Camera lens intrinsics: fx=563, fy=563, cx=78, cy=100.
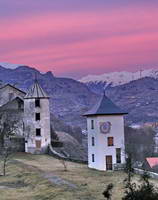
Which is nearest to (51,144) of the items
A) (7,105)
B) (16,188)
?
(7,105)

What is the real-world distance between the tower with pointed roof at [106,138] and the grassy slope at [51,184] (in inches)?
81.4

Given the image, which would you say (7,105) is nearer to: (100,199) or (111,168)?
(111,168)

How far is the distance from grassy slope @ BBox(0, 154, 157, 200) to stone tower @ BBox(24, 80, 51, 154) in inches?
350

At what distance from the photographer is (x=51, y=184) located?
4716 centimetres

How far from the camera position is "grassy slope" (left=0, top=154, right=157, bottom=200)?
41906 millimetres

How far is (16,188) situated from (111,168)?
18720mm

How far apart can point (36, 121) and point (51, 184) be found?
118 feet

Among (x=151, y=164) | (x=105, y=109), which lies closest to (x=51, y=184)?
(x=105, y=109)

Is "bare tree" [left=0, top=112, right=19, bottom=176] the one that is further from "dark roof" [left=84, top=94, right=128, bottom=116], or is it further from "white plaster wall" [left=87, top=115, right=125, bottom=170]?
"dark roof" [left=84, top=94, right=128, bottom=116]

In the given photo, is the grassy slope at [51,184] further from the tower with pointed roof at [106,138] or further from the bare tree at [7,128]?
the bare tree at [7,128]

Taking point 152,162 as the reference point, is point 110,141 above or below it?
above

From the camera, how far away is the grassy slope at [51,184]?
137ft

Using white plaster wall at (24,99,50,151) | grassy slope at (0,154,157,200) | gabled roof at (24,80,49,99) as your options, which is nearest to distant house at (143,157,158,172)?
white plaster wall at (24,99,50,151)

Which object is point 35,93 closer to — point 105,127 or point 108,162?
point 105,127
